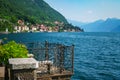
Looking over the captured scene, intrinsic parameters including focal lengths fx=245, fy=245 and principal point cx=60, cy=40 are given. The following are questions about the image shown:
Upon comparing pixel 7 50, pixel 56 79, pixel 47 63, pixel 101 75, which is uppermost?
pixel 7 50

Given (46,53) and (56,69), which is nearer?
(56,69)

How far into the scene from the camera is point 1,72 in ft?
26.1

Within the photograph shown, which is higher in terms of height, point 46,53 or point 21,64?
point 21,64

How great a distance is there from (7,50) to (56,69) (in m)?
5.23

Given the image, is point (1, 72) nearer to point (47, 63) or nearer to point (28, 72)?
point (28, 72)

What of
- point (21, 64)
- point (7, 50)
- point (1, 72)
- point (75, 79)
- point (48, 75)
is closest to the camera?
point (21, 64)

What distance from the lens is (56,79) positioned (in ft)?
48.0

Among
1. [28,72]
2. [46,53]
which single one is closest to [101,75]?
[46,53]

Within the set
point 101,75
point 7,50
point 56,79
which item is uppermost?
point 7,50

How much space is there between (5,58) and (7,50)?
36 cm

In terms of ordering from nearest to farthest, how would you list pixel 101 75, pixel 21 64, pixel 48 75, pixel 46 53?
pixel 21 64 → pixel 48 75 → pixel 46 53 → pixel 101 75

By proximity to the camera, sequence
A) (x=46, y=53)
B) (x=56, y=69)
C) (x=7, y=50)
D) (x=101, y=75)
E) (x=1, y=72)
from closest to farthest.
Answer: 1. (x=1, y=72)
2. (x=7, y=50)
3. (x=56, y=69)
4. (x=46, y=53)
5. (x=101, y=75)

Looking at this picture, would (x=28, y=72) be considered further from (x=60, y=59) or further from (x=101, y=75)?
(x=101, y=75)

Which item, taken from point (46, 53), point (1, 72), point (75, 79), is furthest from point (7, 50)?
point (75, 79)
